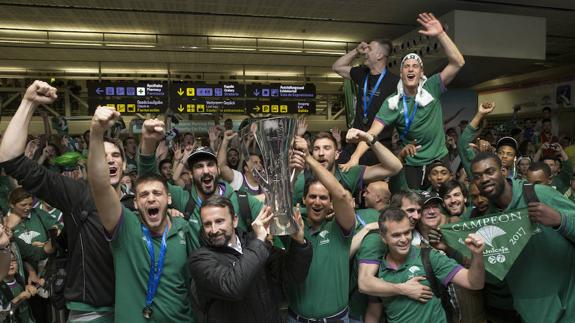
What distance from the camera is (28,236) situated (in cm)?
439

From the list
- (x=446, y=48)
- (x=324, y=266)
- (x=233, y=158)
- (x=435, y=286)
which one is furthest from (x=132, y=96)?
(x=435, y=286)

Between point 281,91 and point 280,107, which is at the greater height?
point 281,91

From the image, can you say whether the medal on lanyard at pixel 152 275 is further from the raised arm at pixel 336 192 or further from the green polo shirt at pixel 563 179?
the green polo shirt at pixel 563 179

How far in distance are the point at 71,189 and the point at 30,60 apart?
11053mm

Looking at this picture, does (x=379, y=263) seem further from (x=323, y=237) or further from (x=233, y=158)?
(x=233, y=158)

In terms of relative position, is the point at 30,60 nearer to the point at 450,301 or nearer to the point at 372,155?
the point at 372,155

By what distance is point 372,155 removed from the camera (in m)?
4.18

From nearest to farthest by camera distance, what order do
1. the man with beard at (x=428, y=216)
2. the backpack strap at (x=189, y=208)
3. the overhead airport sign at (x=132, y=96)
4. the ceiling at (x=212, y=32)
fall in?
the backpack strap at (x=189, y=208), the man with beard at (x=428, y=216), the ceiling at (x=212, y=32), the overhead airport sign at (x=132, y=96)

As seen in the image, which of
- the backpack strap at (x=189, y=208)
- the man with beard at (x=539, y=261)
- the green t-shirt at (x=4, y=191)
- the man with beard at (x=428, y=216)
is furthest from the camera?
the green t-shirt at (x=4, y=191)

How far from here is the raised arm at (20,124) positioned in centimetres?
226

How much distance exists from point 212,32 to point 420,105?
683cm

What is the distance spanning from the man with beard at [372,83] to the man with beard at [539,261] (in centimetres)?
155

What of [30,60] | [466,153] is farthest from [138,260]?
[30,60]

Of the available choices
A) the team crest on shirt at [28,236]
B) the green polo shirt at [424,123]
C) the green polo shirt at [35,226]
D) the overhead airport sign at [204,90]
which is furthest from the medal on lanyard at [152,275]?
the overhead airport sign at [204,90]
